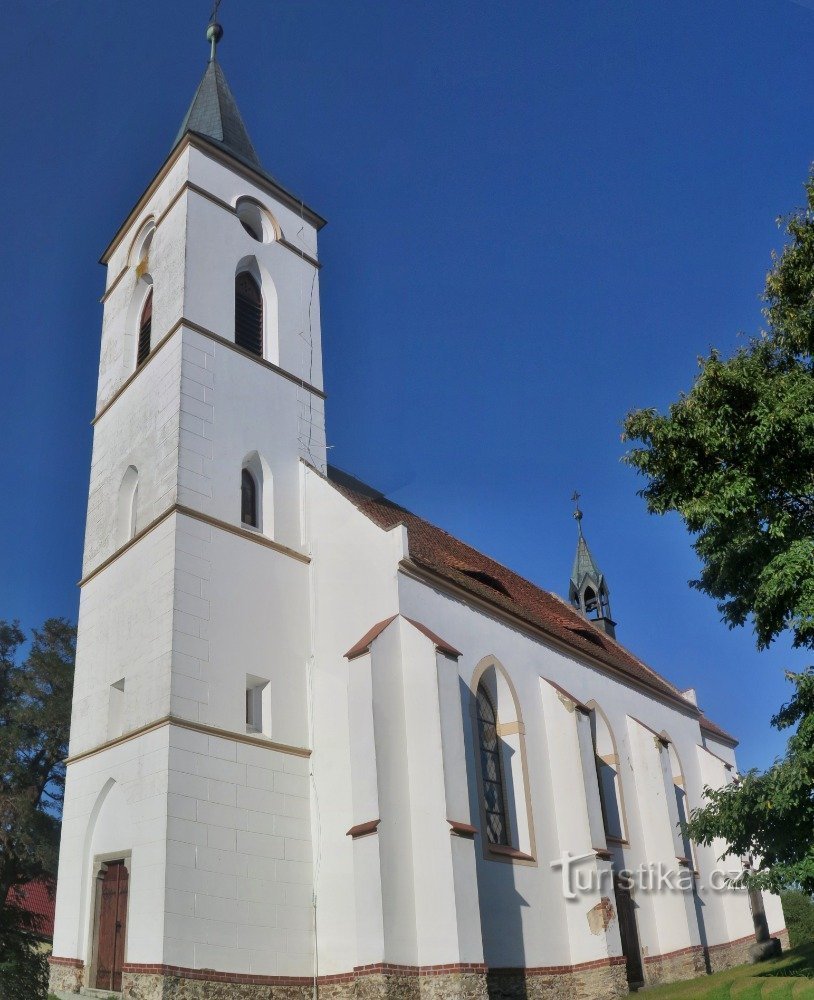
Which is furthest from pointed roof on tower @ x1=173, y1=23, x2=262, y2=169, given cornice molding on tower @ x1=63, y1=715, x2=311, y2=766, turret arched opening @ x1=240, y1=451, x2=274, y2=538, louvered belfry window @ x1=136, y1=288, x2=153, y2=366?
cornice molding on tower @ x1=63, y1=715, x2=311, y2=766

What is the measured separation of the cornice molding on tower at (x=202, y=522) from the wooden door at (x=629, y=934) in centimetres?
1021

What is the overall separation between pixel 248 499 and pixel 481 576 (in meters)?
Answer: 5.59

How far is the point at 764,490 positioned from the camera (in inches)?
500

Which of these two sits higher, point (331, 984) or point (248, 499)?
point (248, 499)

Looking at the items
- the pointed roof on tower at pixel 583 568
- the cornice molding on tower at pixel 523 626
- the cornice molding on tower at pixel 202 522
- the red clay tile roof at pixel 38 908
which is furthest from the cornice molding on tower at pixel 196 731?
the pointed roof on tower at pixel 583 568

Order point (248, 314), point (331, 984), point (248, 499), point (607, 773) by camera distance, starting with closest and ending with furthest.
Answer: point (331, 984), point (248, 499), point (248, 314), point (607, 773)

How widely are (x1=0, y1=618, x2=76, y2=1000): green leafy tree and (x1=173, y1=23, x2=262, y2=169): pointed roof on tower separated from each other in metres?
16.2

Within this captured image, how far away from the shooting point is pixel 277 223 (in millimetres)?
22016

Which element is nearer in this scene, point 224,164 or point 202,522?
point 202,522

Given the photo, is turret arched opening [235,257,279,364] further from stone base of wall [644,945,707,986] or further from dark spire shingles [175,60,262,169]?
stone base of wall [644,945,707,986]

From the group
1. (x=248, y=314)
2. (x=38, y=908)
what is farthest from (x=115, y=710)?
(x=38, y=908)

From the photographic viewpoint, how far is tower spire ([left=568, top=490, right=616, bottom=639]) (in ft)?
109

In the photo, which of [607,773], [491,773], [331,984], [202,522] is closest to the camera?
[331,984]

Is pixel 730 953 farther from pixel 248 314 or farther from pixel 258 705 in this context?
pixel 248 314
